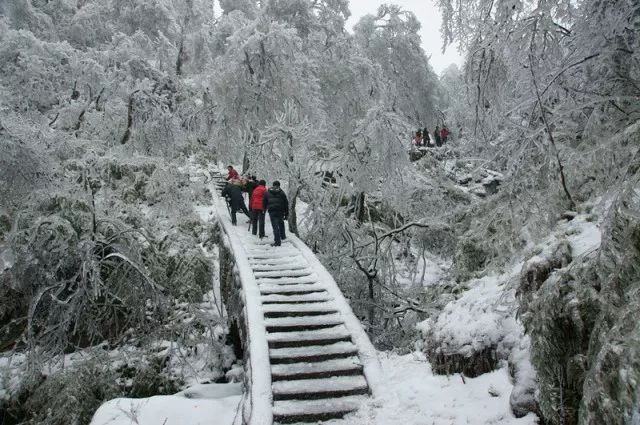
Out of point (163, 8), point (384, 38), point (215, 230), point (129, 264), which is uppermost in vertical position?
point (163, 8)

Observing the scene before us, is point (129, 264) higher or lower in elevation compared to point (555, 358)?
higher

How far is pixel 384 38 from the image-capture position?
20.0 m

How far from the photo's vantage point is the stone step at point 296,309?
7.12 metres

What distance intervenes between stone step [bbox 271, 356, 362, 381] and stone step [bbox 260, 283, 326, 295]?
200 cm

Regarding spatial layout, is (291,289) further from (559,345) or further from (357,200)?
(559,345)

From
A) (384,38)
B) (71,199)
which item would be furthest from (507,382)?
(384,38)

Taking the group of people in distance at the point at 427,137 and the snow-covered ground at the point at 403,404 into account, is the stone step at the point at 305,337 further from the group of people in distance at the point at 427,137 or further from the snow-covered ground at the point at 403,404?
the group of people in distance at the point at 427,137

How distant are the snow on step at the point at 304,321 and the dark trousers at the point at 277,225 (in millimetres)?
3568

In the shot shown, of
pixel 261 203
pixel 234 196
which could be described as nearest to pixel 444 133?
pixel 234 196

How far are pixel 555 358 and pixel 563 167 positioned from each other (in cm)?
152

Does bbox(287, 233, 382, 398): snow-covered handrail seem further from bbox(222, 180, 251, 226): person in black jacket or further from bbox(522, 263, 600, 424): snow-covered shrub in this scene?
bbox(222, 180, 251, 226): person in black jacket

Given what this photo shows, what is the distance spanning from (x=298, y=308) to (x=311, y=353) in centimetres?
117

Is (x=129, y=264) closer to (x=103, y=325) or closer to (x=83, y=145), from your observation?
(x=103, y=325)

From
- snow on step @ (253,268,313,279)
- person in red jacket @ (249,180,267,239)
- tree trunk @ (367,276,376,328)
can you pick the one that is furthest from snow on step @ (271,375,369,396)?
person in red jacket @ (249,180,267,239)
